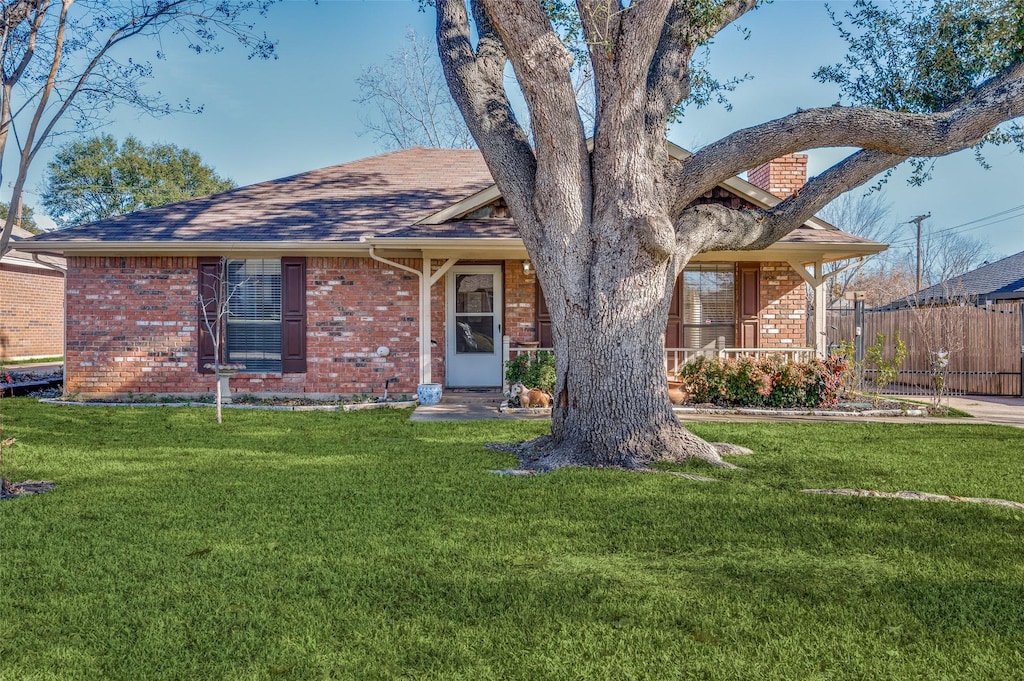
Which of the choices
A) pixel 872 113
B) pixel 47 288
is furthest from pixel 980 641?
pixel 47 288

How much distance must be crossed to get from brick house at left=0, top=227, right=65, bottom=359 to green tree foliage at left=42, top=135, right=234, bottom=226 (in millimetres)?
13695

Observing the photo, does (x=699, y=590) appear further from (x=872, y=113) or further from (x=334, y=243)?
(x=334, y=243)

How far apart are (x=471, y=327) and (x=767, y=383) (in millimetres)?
5056

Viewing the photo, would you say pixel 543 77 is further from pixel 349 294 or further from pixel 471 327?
pixel 471 327

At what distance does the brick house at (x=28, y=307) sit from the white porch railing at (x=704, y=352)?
44.5ft

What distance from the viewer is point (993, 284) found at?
61.7ft

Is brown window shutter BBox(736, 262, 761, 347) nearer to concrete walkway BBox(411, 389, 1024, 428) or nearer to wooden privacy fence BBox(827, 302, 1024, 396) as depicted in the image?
wooden privacy fence BBox(827, 302, 1024, 396)

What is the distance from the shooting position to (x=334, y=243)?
36.1 ft

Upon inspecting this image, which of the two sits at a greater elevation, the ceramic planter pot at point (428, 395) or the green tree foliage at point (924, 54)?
the green tree foliage at point (924, 54)

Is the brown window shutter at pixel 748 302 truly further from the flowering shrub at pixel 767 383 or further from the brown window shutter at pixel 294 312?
the brown window shutter at pixel 294 312

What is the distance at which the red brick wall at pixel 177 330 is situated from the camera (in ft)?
38.2

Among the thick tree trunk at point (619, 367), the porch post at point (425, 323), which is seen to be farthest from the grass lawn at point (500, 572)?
the porch post at point (425, 323)

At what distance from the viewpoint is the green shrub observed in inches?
411

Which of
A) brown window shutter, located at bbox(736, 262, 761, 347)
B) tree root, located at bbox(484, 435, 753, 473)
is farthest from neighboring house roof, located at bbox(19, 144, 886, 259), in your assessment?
tree root, located at bbox(484, 435, 753, 473)
